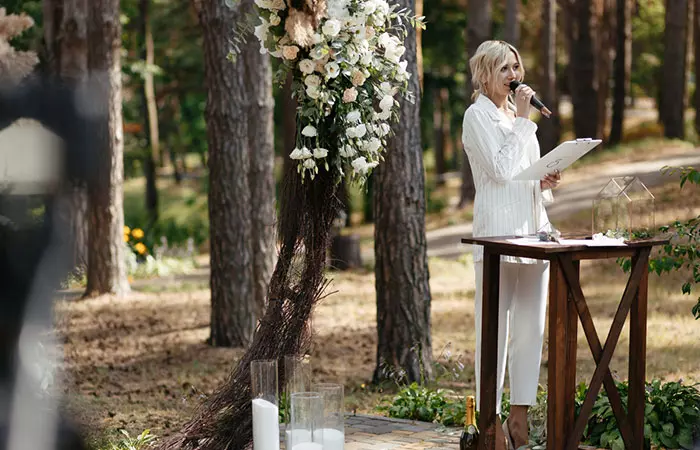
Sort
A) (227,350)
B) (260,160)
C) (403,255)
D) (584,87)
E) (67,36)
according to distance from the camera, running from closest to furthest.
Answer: (403,255)
(227,350)
(260,160)
(67,36)
(584,87)

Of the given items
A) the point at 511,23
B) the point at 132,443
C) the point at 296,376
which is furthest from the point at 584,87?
the point at 296,376

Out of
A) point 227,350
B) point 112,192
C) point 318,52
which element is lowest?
point 227,350

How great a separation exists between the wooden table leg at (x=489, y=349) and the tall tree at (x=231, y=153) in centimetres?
494

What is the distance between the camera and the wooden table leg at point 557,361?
4375 millimetres

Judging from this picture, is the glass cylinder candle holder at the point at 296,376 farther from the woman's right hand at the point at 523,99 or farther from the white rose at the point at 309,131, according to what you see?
the woman's right hand at the point at 523,99

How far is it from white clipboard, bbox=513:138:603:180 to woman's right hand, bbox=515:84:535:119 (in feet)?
0.95

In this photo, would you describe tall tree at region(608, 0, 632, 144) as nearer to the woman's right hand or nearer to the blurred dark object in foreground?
the woman's right hand

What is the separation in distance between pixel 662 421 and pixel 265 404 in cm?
208

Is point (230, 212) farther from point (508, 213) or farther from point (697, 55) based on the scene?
point (697, 55)

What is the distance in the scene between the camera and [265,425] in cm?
453

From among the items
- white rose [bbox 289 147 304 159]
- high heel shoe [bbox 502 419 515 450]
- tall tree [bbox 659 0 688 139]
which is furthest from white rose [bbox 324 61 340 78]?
tall tree [bbox 659 0 688 139]

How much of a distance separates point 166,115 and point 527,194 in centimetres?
2652

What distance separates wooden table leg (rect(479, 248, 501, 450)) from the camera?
4.68 meters

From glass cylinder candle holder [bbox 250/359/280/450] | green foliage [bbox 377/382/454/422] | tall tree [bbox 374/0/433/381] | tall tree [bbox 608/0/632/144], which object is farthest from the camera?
tall tree [bbox 608/0/632/144]
